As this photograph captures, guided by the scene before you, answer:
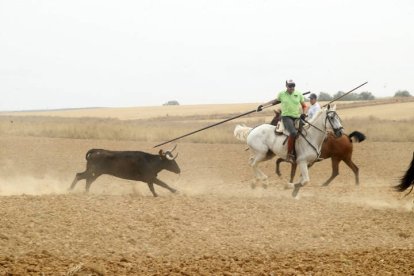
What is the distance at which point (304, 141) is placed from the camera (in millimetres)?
14211

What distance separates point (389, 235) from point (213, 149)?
55.7 feet

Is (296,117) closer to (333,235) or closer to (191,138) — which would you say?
(333,235)

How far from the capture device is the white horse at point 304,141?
13867mm

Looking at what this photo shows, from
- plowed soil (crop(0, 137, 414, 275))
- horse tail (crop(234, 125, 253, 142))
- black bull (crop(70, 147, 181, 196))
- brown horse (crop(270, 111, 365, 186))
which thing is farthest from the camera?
brown horse (crop(270, 111, 365, 186))

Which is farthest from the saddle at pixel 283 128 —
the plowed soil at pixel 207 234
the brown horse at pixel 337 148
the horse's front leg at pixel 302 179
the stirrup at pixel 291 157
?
the brown horse at pixel 337 148

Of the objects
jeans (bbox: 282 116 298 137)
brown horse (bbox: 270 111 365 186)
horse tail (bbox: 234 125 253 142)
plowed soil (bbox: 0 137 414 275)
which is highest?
jeans (bbox: 282 116 298 137)

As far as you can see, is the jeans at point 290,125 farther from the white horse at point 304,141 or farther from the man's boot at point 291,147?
the white horse at point 304,141

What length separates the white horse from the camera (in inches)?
546

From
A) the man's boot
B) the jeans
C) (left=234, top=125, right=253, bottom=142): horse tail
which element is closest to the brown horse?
(left=234, top=125, right=253, bottom=142): horse tail

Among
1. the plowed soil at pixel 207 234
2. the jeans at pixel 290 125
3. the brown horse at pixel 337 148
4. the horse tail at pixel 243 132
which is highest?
the jeans at pixel 290 125

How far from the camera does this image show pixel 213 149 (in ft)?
88.7

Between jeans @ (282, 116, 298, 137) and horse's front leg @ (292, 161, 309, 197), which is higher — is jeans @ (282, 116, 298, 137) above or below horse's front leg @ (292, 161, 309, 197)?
above

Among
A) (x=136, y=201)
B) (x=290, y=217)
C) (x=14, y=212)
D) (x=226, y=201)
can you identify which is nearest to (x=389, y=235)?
(x=290, y=217)

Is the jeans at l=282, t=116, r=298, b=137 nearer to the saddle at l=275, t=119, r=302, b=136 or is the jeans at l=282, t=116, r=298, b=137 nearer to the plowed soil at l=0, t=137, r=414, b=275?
the saddle at l=275, t=119, r=302, b=136
